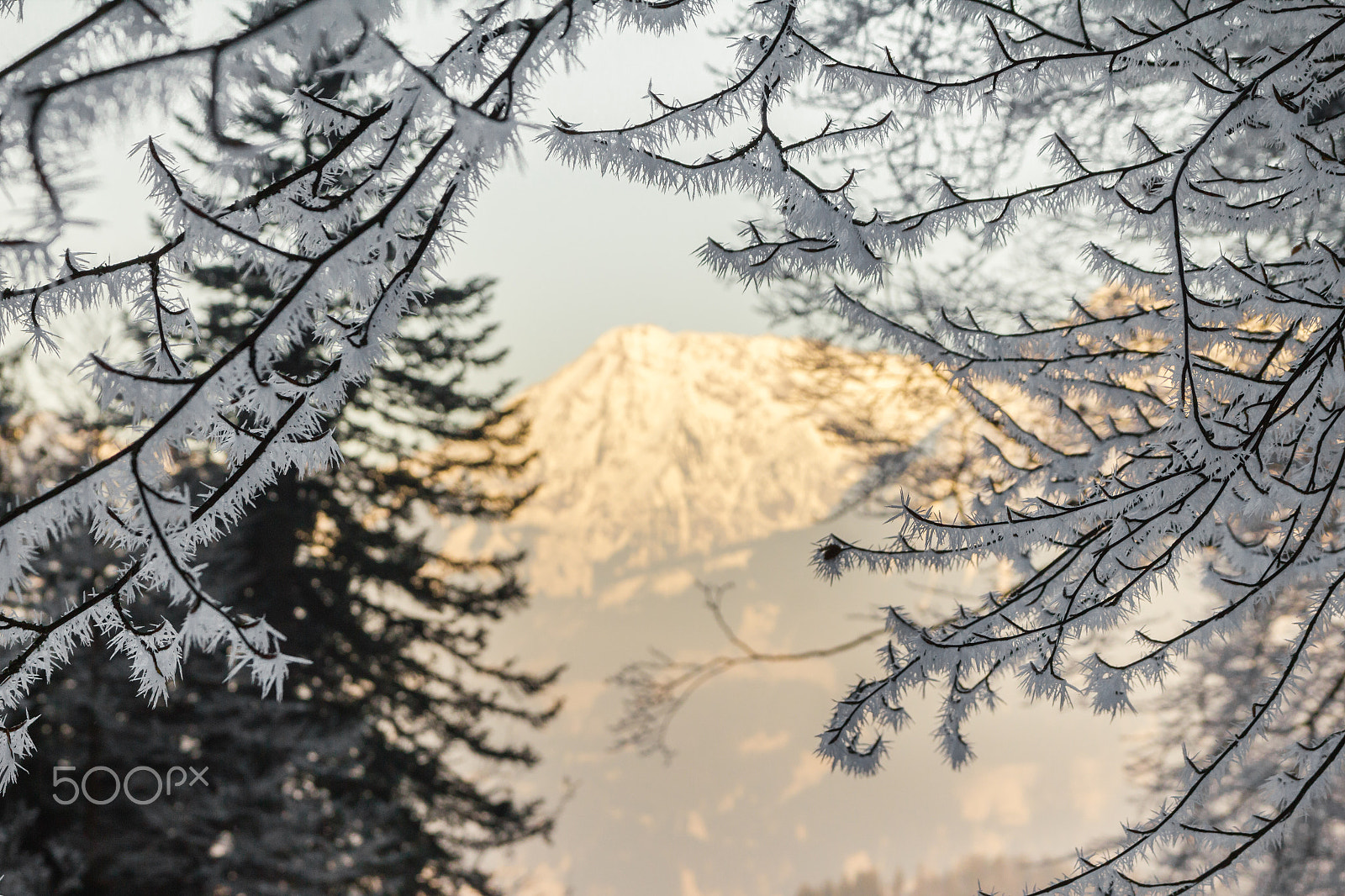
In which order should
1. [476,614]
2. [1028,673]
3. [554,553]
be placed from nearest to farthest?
1. [1028,673]
2. [476,614]
3. [554,553]

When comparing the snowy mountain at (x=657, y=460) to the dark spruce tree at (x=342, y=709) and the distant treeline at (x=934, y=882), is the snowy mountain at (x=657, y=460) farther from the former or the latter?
the distant treeline at (x=934, y=882)

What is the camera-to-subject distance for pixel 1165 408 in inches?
77.6

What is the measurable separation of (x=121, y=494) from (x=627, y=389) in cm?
1226

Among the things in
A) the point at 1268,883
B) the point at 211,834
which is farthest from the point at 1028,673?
the point at 211,834

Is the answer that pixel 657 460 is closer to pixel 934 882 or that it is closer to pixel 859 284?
pixel 934 882

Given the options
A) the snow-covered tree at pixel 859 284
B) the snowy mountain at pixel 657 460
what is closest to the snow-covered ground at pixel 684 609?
the snowy mountain at pixel 657 460

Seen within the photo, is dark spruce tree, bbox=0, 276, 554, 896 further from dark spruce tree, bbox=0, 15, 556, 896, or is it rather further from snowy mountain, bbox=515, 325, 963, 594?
snowy mountain, bbox=515, 325, 963, 594

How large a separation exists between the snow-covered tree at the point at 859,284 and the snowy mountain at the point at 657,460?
881cm

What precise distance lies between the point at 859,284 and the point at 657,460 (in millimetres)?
11548

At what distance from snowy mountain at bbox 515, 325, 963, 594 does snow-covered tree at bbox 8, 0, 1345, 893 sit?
881cm

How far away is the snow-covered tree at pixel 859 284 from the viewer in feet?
3.46

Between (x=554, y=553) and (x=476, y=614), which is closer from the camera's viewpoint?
(x=476, y=614)

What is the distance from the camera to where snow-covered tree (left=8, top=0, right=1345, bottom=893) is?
41.5 inches

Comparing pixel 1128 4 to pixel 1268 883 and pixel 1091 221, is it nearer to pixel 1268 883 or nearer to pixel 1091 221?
pixel 1091 221
